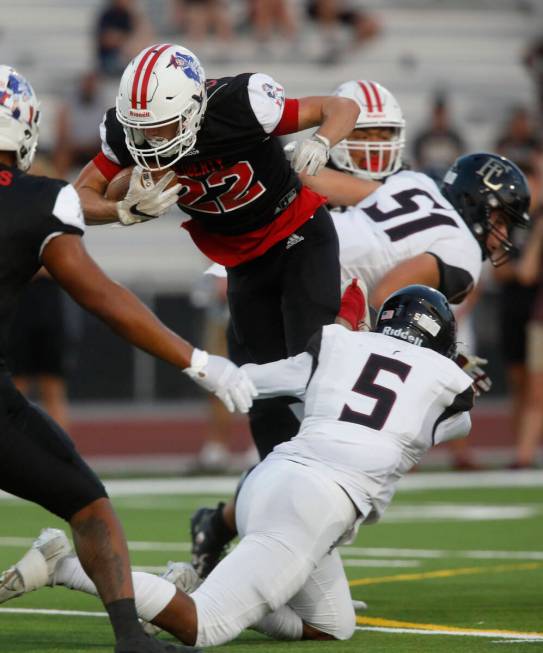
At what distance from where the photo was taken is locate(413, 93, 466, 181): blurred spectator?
Answer: 603 inches

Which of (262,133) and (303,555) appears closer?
(303,555)

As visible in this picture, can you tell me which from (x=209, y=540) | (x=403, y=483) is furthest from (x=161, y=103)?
(x=403, y=483)

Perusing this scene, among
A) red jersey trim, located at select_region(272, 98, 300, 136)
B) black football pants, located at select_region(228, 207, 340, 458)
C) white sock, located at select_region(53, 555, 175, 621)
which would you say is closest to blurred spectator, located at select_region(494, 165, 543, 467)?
black football pants, located at select_region(228, 207, 340, 458)

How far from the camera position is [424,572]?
6.34 m

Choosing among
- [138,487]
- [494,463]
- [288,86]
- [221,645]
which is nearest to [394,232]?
[221,645]

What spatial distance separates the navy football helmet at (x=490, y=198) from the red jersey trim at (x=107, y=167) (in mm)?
1445

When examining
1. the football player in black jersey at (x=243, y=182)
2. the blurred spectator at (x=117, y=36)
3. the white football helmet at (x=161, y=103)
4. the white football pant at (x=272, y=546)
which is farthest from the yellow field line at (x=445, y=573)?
the blurred spectator at (x=117, y=36)

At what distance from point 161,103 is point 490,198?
1611 millimetres

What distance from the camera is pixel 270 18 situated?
1733cm

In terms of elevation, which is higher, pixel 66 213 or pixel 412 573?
pixel 66 213

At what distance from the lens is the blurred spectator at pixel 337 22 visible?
17.3 meters

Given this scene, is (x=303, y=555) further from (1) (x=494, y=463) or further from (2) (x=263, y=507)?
(1) (x=494, y=463)

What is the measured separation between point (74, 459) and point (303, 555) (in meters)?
0.75

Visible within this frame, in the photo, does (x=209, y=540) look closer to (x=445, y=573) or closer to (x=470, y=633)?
(x=445, y=573)
